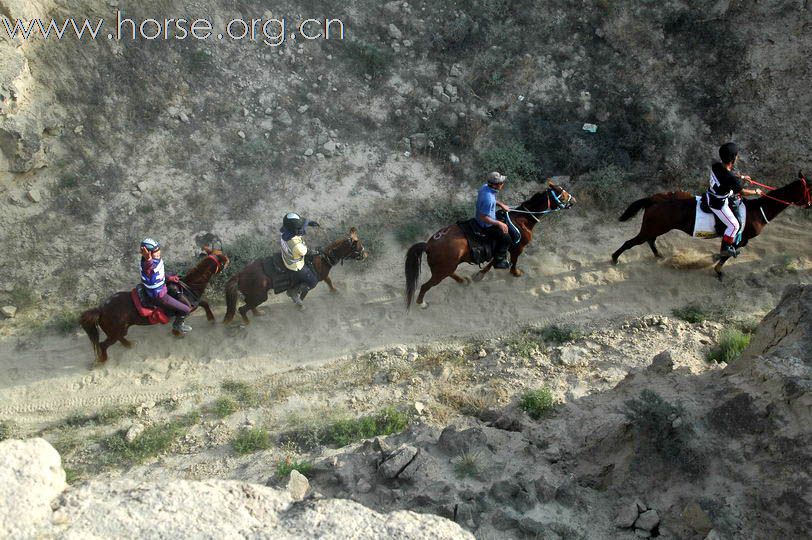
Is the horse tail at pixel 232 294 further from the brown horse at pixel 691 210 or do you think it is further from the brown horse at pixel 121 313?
the brown horse at pixel 691 210

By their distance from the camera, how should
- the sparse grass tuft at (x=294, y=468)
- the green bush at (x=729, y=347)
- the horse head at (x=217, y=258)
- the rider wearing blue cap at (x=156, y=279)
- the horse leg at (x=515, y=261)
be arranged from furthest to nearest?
the horse leg at (x=515, y=261)
the horse head at (x=217, y=258)
the rider wearing blue cap at (x=156, y=279)
the green bush at (x=729, y=347)
the sparse grass tuft at (x=294, y=468)

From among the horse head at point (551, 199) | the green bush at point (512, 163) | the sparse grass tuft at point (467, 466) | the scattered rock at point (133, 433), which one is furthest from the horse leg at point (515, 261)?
the scattered rock at point (133, 433)

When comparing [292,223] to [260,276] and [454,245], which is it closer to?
[260,276]

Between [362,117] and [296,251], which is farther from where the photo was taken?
[362,117]

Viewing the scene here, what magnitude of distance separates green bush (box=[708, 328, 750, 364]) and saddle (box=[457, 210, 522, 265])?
141 inches

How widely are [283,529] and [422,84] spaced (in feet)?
33.2

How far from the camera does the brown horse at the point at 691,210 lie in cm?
981

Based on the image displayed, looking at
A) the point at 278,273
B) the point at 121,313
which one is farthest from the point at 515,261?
the point at 121,313

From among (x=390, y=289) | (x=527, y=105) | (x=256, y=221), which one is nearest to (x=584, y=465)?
(x=390, y=289)

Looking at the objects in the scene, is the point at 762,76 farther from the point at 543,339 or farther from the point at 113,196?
the point at 113,196

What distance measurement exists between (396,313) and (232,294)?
2.89 meters

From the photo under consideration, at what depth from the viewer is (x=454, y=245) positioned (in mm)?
9844

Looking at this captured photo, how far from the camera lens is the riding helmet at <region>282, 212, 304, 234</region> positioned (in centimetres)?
923

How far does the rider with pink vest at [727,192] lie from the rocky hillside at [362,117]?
2129 mm
